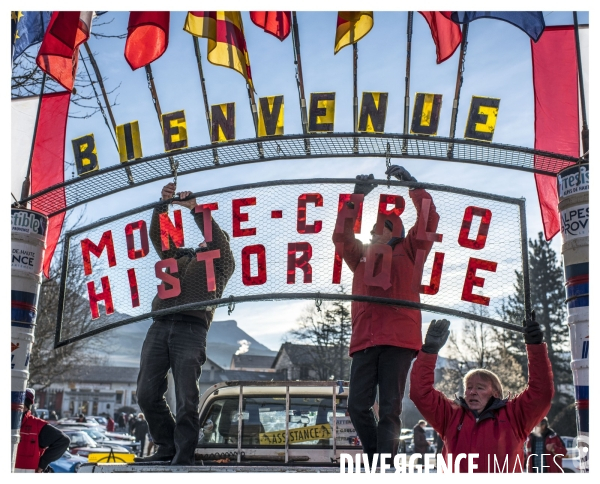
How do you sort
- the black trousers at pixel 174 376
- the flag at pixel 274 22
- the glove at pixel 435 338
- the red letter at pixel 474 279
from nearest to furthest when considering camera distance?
the glove at pixel 435 338 < the black trousers at pixel 174 376 < the red letter at pixel 474 279 < the flag at pixel 274 22

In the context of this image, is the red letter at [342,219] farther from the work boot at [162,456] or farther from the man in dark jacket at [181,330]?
the work boot at [162,456]

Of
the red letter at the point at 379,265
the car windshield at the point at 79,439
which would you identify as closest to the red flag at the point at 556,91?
the red letter at the point at 379,265

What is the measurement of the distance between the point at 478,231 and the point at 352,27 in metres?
2.16

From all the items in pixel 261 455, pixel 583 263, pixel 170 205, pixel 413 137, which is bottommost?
pixel 261 455

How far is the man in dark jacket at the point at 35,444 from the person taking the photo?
6008 mm

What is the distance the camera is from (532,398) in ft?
12.8

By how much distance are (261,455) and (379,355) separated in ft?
5.72

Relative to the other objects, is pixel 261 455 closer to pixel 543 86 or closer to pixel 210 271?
pixel 210 271

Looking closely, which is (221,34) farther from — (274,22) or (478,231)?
(478,231)

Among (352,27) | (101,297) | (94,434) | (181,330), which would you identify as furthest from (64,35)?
(94,434)

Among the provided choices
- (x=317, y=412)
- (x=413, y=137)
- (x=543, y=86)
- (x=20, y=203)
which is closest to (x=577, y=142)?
(x=543, y=86)

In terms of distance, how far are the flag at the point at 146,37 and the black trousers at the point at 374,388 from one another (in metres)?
3.35

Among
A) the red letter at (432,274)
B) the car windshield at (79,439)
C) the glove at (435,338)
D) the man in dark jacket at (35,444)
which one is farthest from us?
the car windshield at (79,439)

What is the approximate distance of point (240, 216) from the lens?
5578 millimetres
